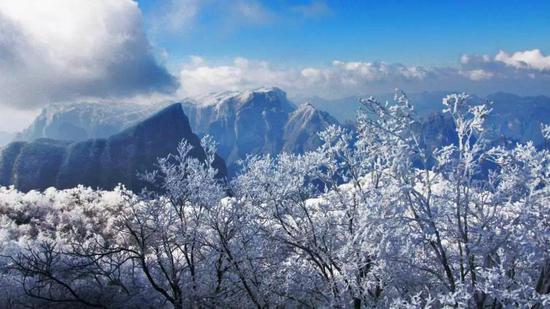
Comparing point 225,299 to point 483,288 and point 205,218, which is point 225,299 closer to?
point 205,218

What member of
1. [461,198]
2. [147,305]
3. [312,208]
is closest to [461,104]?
[461,198]

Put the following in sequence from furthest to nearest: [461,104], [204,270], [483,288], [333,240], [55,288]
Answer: [55,288] → [204,270] → [333,240] → [461,104] → [483,288]

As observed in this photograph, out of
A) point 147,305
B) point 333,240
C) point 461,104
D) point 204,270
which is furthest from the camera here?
point 147,305

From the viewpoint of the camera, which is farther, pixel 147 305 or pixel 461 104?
pixel 147 305

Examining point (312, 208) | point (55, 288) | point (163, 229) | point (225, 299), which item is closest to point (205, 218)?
point (163, 229)

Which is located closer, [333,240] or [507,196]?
[507,196]

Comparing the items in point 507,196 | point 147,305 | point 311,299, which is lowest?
point 147,305

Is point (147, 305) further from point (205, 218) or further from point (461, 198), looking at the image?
point (461, 198)

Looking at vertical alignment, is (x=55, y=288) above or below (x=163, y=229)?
below

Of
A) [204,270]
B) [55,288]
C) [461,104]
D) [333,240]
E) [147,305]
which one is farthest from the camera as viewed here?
[55,288]
